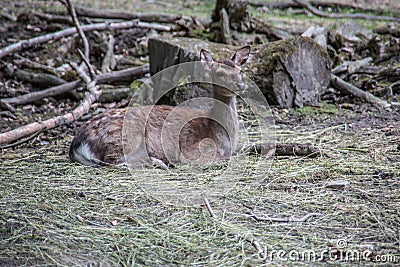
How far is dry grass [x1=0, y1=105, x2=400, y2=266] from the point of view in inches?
125

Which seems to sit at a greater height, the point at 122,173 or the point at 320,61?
the point at 320,61

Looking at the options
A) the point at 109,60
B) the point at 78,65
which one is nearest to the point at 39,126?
the point at 109,60

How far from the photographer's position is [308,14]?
12453 mm

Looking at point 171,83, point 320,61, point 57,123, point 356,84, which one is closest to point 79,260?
point 57,123

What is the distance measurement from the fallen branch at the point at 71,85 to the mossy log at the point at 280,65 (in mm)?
1356

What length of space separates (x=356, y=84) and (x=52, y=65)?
5430 millimetres

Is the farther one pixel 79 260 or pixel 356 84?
pixel 356 84

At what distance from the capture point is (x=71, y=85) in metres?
8.27

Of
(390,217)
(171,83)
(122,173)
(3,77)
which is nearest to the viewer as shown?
(390,217)

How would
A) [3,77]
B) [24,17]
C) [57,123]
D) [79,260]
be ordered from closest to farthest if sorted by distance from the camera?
[79,260] < [57,123] < [3,77] < [24,17]

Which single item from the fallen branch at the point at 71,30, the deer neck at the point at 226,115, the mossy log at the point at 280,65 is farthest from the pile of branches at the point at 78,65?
the deer neck at the point at 226,115

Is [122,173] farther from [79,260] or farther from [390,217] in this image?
[390,217]

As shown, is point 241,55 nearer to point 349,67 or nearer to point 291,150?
point 291,150

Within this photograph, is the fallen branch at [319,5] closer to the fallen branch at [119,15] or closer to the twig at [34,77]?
the fallen branch at [119,15]
